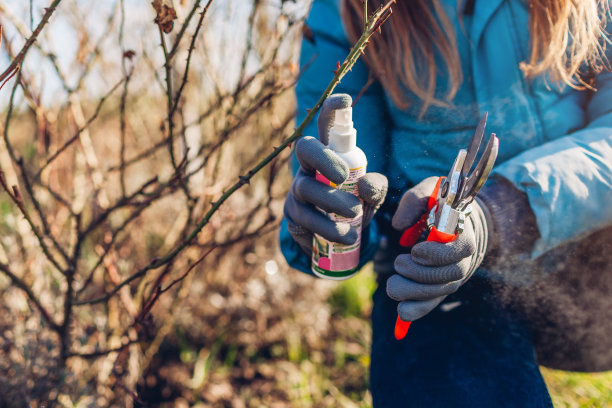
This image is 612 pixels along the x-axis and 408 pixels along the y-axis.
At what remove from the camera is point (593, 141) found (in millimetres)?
1054

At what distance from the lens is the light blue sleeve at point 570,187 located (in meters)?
1.02

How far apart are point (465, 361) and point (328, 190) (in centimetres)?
62

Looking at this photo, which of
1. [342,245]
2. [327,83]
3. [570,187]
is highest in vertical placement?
[327,83]

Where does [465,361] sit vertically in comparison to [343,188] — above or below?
below

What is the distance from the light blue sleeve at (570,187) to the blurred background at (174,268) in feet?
1.85

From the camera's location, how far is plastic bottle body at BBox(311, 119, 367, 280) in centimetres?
98

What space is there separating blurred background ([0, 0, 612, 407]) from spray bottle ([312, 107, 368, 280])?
0.45 m

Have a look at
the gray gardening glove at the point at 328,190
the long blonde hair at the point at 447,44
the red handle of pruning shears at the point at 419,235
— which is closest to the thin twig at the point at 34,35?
the gray gardening glove at the point at 328,190

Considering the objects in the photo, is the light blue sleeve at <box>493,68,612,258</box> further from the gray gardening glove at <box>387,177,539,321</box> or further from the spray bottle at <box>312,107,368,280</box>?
the spray bottle at <box>312,107,368,280</box>

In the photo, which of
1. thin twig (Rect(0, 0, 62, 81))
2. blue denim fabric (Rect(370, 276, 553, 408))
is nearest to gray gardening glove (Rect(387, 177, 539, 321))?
blue denim fabric (Rect(370, 276, 553, 408))

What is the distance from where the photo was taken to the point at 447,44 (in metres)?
1.21

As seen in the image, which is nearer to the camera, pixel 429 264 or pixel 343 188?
pixel 429 264

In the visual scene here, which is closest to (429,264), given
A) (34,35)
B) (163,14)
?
(163,14)

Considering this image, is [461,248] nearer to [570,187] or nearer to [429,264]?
[429,264]
